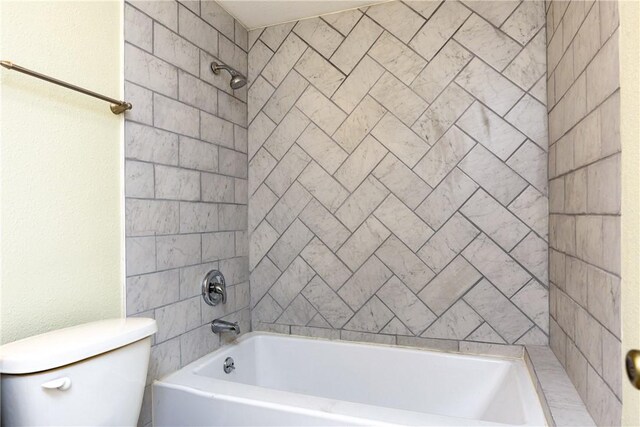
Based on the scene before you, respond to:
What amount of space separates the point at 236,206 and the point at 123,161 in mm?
794

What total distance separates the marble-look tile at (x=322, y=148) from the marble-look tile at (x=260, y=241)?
504 millimetres

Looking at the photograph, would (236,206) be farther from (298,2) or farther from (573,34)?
(573,34)

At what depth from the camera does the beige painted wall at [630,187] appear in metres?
0.77

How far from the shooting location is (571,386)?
133 cm

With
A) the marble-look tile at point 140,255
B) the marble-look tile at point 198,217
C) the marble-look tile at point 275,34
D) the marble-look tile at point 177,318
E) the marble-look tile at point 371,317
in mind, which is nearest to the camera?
the marble-look tile at point 140,255

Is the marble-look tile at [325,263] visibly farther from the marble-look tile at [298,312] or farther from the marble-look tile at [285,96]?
the marble-look tile at [285,96]

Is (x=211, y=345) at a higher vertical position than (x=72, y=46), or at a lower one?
lower

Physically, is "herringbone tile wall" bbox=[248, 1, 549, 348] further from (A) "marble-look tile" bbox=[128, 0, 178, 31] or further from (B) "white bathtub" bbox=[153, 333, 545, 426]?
(A) "marble-look tile" bbox=[128, 0, 178, 31]

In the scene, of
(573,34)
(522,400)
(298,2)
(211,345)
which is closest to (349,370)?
(211,345)

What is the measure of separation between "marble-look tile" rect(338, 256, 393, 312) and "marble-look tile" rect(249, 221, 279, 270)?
51cm

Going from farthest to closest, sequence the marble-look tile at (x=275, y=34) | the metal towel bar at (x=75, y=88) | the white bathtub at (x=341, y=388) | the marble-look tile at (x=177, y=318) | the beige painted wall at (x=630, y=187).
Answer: the marble-look tile at (x=275, y=34) → the marble-look tile at (x=177, y=318) → the white bathtub at (x=341, y=388) → the metal towel bar at (x=75, y=88) → the beige painted wall at (x=630, y=187)

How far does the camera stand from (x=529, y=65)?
5.92ft

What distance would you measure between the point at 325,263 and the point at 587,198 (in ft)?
4.31

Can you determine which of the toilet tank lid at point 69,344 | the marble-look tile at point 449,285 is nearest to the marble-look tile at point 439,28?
the marble-look tile at point 449,285
